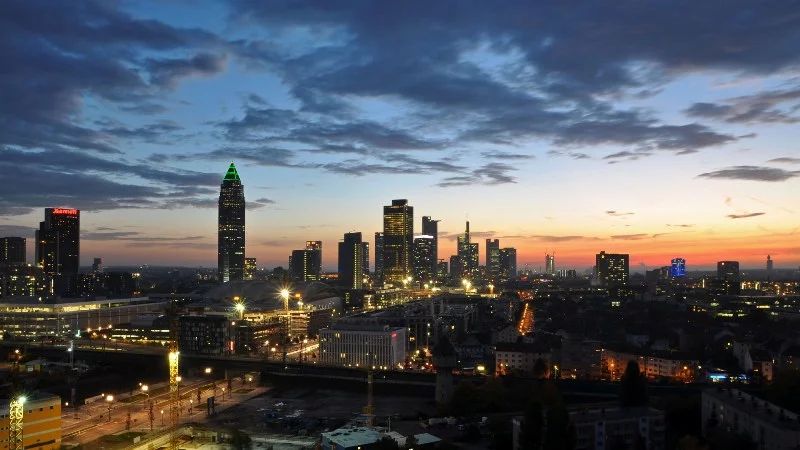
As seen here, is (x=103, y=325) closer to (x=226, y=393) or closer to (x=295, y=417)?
(x=226, y=393)

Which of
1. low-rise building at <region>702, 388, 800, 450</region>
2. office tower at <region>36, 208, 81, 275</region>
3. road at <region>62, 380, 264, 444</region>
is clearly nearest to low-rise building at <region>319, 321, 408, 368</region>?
road at <region>62, 380, 264, 444</region>

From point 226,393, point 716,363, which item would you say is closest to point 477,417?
point 226,393

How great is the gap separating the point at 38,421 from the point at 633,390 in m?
27.3

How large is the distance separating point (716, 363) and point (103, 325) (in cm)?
7315

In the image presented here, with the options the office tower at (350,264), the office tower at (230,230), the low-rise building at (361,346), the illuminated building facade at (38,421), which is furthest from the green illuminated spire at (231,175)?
the illuminated building facade at (38,421)

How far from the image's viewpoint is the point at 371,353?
190 feet

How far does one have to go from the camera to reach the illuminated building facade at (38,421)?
29500 mm

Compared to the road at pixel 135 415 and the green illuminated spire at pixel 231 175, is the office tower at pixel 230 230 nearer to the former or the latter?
the green illuminated spire at pixel 231 175

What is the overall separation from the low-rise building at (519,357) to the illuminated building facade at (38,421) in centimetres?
3099

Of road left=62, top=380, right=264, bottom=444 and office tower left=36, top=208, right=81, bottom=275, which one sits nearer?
road left=62, top=380, right=264, bottom=444

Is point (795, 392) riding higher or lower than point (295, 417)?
higher

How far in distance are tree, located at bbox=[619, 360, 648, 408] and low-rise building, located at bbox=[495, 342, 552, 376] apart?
19988 millimetres

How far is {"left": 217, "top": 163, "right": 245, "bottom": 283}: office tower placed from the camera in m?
187

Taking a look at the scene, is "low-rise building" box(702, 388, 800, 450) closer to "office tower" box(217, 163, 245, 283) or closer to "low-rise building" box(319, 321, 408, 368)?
"low-rise building" box(319, 321, 408, 368)
